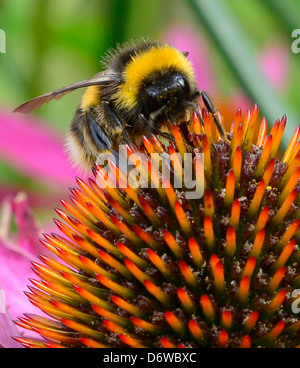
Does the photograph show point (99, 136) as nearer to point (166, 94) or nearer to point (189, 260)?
point (166, 94)

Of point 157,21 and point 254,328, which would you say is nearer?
point 254,328

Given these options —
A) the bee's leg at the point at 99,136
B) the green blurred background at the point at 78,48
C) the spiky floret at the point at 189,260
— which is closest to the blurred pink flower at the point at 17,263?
the spiky floret at the point at 189,260

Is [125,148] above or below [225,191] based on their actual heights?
above

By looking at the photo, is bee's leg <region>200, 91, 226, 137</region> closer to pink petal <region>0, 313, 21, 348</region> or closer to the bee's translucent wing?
the bee's translucent wing

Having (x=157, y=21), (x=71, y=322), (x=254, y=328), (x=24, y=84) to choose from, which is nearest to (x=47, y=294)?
(x=71, y=322)

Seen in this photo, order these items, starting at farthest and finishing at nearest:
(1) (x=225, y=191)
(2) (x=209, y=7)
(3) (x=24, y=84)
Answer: (3) (x=24, y=84)
(2) (x=209, y=7)
(1) (x=225, y=191)

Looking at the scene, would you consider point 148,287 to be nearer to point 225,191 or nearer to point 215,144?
point 225,191

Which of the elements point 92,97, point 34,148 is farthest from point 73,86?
point 34,148
